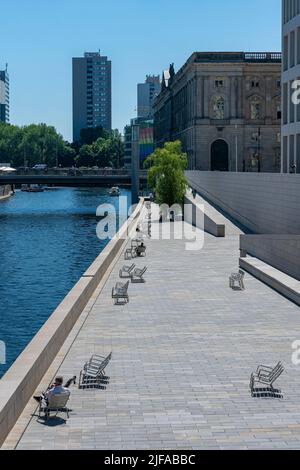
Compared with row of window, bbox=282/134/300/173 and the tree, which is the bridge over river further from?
row of window, bbox=282/134/300/173

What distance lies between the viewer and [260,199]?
64.6 metres

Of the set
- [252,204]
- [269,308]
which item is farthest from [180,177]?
[269,308]

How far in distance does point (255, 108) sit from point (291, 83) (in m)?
59.0

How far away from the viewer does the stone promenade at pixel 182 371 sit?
18281 mm

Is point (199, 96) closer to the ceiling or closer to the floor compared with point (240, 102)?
closer to the ceiling

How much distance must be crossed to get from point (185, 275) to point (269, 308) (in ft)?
39.4

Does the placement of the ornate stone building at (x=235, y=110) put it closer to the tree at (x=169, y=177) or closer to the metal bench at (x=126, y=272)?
the tree at (x=169, y=177)

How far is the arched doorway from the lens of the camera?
426 ft

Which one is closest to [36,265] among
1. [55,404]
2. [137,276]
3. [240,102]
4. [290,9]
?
[137,276]

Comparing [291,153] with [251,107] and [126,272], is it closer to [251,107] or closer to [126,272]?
[126,272]

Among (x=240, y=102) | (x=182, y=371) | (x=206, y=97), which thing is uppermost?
(x=206, y=97)

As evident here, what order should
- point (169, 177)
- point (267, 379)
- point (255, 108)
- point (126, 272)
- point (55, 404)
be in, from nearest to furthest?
point (55, 404)
point (267, 379)
point (126, 272)
point (169, 177)
point (255, 108)

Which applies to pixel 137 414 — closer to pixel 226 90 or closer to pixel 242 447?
pixel 242 447

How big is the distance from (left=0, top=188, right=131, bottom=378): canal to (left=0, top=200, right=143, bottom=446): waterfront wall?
119 inches
